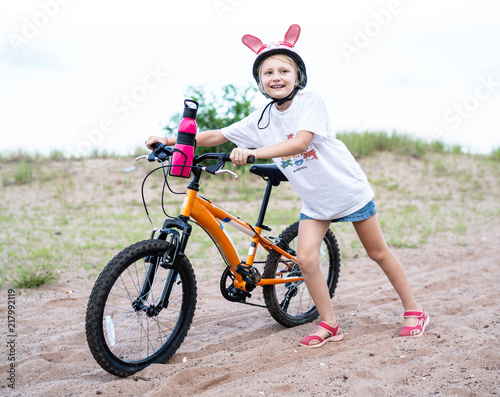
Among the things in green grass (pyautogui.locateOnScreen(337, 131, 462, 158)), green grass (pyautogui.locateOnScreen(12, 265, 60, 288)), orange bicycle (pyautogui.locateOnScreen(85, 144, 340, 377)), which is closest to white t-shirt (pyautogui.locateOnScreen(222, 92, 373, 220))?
orange bicycle (pyautogui.locateOnScreen(85, 144, 340, 377))

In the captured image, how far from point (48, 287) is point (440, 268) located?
4.14 metres

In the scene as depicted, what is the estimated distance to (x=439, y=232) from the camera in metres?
7.53

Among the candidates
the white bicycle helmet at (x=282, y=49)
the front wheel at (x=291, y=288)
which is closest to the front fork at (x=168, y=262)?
the front wheel at (x=291, y=288)

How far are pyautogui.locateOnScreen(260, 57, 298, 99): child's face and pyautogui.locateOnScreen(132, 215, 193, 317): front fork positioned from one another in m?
0.95

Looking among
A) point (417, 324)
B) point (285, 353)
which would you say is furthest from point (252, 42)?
point (417, 324)

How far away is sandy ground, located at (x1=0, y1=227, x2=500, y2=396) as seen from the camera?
8.25ft

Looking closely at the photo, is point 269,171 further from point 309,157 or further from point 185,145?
point 185,145

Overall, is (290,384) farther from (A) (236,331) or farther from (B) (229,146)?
(B) (229,146)

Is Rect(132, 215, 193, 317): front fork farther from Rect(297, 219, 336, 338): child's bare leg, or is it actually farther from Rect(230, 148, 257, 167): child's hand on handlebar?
Rect(297, 219, 336, 338): child's bare leg

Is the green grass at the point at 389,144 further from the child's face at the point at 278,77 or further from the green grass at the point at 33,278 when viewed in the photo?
the child's face at the point at 278,77

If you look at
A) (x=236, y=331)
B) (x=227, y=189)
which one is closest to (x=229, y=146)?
(x=227, y=189)

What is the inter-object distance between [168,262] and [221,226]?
19.6 inches

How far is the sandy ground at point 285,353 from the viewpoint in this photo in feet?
8.25

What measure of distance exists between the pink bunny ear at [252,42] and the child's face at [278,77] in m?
0.12
